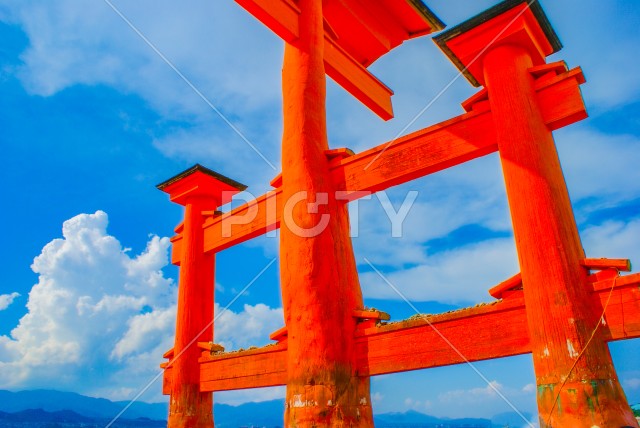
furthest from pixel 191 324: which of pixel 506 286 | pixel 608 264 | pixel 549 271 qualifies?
pixel 608 264

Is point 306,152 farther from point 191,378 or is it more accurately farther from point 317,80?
point 191,378

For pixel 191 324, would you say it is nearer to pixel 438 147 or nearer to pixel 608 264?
pixel 438 147

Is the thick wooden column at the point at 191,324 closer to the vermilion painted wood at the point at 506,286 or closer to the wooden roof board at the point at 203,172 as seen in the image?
the wooden roof board at the point at 203,172

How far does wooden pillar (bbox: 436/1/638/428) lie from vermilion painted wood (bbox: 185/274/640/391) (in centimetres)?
18

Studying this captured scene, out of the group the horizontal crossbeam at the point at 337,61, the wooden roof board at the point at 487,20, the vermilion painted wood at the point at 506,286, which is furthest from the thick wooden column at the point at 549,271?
the horizontal crossbeam at the point at 337,61

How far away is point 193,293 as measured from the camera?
31.4 feet

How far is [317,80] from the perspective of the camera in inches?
313

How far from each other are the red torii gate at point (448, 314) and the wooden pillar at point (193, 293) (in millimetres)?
52

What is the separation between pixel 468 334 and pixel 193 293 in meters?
5.83

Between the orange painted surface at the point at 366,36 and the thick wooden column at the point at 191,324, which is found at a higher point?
the orange painted surface at the point at 366,36

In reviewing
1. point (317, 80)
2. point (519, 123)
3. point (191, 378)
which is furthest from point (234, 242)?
point (519, 123)

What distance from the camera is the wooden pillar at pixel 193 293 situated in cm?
875

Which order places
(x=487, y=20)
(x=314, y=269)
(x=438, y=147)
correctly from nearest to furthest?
1. (x=487, y=20)
2. (x=438, y=147)
3. (x=314, y=269)

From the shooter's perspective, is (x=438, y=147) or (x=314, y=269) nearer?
(x=438, y=147)
